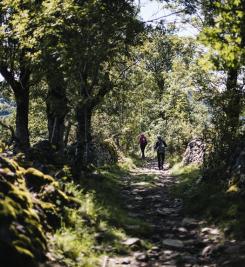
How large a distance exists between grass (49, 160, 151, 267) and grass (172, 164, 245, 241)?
1.98 m

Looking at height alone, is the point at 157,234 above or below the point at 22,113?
below

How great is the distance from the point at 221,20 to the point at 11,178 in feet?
18.9

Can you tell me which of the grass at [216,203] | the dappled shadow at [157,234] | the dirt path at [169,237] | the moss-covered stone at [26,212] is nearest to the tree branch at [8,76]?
the dappled shadow at [157,234]

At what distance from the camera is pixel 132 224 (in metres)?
11.6

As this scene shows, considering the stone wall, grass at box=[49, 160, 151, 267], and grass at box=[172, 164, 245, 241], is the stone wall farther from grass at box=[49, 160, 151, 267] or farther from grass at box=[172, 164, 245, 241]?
grass at box=[49, 160, 151, 267]

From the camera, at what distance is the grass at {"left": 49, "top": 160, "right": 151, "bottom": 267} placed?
8352mm

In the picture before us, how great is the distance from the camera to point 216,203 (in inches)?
496

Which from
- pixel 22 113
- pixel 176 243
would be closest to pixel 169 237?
pixel 176 243

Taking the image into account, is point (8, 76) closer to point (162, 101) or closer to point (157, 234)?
point (157, 234)

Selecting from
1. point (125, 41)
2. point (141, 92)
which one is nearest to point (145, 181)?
point (125, 41)

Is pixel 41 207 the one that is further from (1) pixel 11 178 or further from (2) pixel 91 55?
(2) pixel 91 55

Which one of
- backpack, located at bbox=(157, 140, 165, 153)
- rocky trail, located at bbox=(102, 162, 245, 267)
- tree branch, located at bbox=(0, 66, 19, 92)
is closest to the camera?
rocky trail, located at bbox=(102, 162, 245, 267)

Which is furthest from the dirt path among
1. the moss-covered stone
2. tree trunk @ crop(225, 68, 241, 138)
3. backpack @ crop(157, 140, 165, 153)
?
backpack @ crop(157, 140, 165, 153)

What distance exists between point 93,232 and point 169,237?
2115 millimetres
